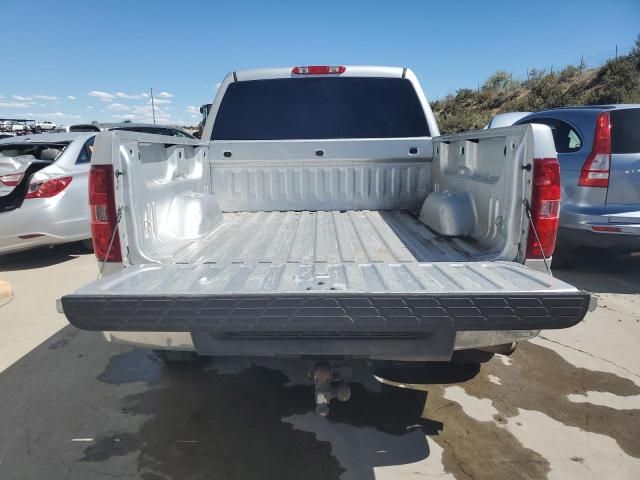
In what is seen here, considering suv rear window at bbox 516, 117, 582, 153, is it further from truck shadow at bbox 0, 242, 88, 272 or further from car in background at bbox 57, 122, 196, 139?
truck shadow at bbox 0, 242, 88, 272

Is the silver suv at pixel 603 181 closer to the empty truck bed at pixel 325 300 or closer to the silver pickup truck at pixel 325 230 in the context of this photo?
the silver pickup truck at pixel 325 230

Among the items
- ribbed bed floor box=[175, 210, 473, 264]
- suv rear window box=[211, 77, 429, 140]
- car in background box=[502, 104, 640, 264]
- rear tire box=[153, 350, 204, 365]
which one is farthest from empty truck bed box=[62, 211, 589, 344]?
car in background box=[502, 104, 640, 264]

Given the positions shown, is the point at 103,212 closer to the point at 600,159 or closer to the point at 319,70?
the point at 319,70

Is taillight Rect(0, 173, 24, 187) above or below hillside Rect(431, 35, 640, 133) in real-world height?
below

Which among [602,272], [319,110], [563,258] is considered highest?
[319,110]

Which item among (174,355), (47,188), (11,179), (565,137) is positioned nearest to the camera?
(174,355)

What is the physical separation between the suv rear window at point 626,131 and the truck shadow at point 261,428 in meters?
3.41

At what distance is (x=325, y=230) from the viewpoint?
11.3ft

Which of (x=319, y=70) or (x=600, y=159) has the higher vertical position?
(x=319, y=70)

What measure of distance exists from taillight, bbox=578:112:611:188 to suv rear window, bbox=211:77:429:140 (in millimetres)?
2338

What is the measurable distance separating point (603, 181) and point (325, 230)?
3557mm

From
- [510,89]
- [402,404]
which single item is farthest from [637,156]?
[510,89]

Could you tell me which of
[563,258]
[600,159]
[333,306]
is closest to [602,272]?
[563,258]

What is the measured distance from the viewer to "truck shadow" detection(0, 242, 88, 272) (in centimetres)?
661
